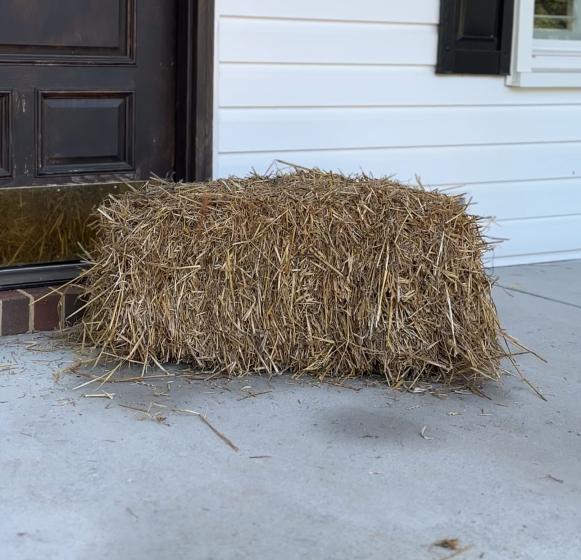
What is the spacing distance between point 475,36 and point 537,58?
1.45 feet

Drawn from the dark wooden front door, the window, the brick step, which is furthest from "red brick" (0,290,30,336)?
the window

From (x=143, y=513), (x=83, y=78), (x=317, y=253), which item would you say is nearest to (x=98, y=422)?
(x=143, y=513)

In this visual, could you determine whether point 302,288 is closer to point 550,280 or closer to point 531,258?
point 550,280

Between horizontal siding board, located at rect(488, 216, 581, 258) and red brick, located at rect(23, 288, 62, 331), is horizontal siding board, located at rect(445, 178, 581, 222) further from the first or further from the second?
red brick, located at rect(23, 288, 62, 331)

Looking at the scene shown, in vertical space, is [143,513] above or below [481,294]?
below

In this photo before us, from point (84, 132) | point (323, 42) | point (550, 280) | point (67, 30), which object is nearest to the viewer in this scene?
point (67, 30)

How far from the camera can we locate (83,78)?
4.23m

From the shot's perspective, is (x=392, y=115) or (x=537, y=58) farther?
(x=537, y=58)

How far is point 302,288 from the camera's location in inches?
140

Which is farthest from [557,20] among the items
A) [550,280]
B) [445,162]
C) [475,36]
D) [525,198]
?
[550,280]

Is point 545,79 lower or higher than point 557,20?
lower

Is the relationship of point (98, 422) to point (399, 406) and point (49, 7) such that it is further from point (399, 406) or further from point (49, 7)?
point (49, 7)

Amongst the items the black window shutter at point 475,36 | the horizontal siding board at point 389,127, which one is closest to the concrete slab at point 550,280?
the horizontal siding board at point 389,127

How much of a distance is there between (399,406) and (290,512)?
889 millimetres
